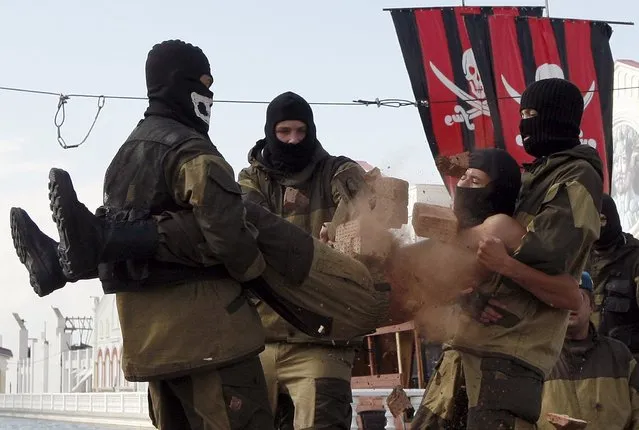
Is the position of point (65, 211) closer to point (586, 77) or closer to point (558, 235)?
point (558, 235)

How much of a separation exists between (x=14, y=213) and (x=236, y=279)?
3.06 ft

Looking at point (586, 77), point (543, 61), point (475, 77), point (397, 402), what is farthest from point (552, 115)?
point (543, 61)

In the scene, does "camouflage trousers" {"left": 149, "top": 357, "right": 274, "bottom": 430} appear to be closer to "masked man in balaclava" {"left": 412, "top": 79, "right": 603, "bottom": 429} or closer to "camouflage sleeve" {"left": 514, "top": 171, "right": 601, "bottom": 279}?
"masked man in balaclava" {"left": 412, "top": 79, "right": 603, "bottom": 429}

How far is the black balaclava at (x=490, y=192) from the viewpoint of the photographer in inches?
199

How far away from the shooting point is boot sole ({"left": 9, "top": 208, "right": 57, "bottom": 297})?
4.50 m

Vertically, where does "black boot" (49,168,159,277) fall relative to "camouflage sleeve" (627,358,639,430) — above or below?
above

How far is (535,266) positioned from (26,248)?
2101 mm

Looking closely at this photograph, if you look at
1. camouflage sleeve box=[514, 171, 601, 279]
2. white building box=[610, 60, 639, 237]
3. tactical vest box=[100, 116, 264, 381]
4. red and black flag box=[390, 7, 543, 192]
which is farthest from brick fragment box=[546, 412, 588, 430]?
white building box=[610, 60, 639, 237]

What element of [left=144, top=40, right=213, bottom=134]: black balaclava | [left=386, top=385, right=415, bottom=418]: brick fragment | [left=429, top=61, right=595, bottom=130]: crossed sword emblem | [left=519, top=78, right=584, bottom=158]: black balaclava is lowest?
[left=386, top=385, right=415, bottom=418]: brick fragment

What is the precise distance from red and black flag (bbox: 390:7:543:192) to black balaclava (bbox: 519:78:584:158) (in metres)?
16.2

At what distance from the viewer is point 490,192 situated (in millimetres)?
5059

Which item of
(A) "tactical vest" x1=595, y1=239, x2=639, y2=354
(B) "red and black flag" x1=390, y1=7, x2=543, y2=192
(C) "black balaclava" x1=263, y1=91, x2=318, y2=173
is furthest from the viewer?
(B) "red and black flag" x1=390, y1=7, x2=543, y2=192

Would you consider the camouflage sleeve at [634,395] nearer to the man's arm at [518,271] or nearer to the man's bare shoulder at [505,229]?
the man's arm at [518,271]

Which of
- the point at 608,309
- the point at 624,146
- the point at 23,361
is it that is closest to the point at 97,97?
the point at 608,309
